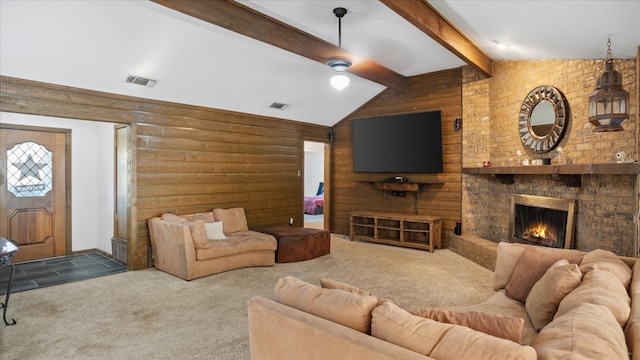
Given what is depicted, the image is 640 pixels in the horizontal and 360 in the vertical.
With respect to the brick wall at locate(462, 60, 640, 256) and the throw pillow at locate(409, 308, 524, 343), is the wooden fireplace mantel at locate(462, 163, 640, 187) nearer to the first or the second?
the brick wall at locate(462, 60, 640, 256)

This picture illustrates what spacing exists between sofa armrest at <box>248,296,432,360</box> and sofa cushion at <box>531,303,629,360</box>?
0.45 m

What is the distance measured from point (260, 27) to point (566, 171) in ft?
11.9

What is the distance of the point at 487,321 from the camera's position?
59.0 inches

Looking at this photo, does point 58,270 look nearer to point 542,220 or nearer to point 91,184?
point 91,184

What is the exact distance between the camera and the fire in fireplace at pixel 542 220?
14.2ft

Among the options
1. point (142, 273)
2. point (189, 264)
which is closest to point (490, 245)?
point (189, 264)

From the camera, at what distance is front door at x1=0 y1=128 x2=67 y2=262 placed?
204 inches

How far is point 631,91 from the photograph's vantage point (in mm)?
3529

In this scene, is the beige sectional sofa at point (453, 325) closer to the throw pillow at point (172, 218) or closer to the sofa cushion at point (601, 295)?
the sofa cushion at point (601, 295)

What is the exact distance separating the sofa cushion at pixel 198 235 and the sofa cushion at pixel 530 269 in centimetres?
339

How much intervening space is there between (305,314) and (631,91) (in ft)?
12.7

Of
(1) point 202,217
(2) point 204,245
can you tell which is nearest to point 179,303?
(2) point 204,245

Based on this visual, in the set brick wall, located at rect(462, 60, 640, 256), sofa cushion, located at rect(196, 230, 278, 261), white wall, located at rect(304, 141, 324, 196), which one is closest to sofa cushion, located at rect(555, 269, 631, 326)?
brick wall, located at rect(462, 60, 640, 256)

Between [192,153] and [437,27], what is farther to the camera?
[192,153]
